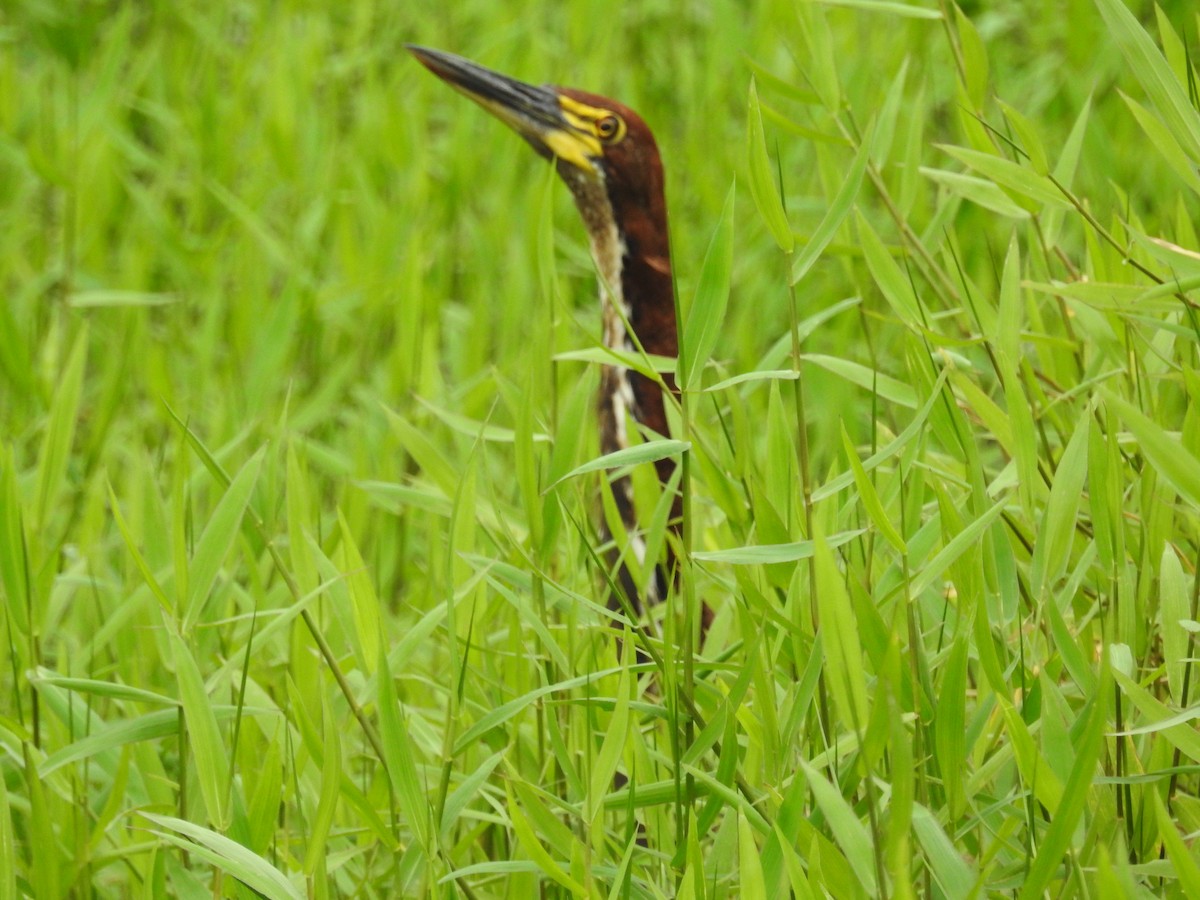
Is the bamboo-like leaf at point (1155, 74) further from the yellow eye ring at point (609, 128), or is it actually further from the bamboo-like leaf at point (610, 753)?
the yellow eye ring at point (609, 128)

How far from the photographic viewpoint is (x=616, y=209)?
104 inches

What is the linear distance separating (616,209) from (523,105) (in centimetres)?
29

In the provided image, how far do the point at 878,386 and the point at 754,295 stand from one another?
2.09 metres

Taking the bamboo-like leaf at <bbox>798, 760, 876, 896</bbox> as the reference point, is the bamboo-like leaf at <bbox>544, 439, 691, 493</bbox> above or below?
above

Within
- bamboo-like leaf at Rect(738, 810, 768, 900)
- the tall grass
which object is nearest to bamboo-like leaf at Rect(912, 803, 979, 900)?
the tall grass

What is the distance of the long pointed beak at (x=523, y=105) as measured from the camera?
269 centimetres

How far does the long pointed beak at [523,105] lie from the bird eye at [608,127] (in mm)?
16

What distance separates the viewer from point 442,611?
4.94 feet

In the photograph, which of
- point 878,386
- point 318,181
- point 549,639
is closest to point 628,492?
point 878,386

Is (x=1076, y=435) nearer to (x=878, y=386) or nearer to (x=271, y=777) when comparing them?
(x=878, y=386)

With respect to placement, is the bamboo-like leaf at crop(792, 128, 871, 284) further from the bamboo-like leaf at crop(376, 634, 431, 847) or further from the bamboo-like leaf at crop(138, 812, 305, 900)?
the bamboo-like leaf at crop(138, 812, 305, 900)

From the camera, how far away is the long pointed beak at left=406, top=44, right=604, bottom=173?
8.81 feet

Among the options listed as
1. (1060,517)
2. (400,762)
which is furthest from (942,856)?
(400,762)

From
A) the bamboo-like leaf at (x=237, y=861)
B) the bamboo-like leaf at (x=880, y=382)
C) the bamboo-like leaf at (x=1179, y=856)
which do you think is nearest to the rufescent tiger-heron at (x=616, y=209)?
the bamboo-like leaf at (x=880, y=382)
